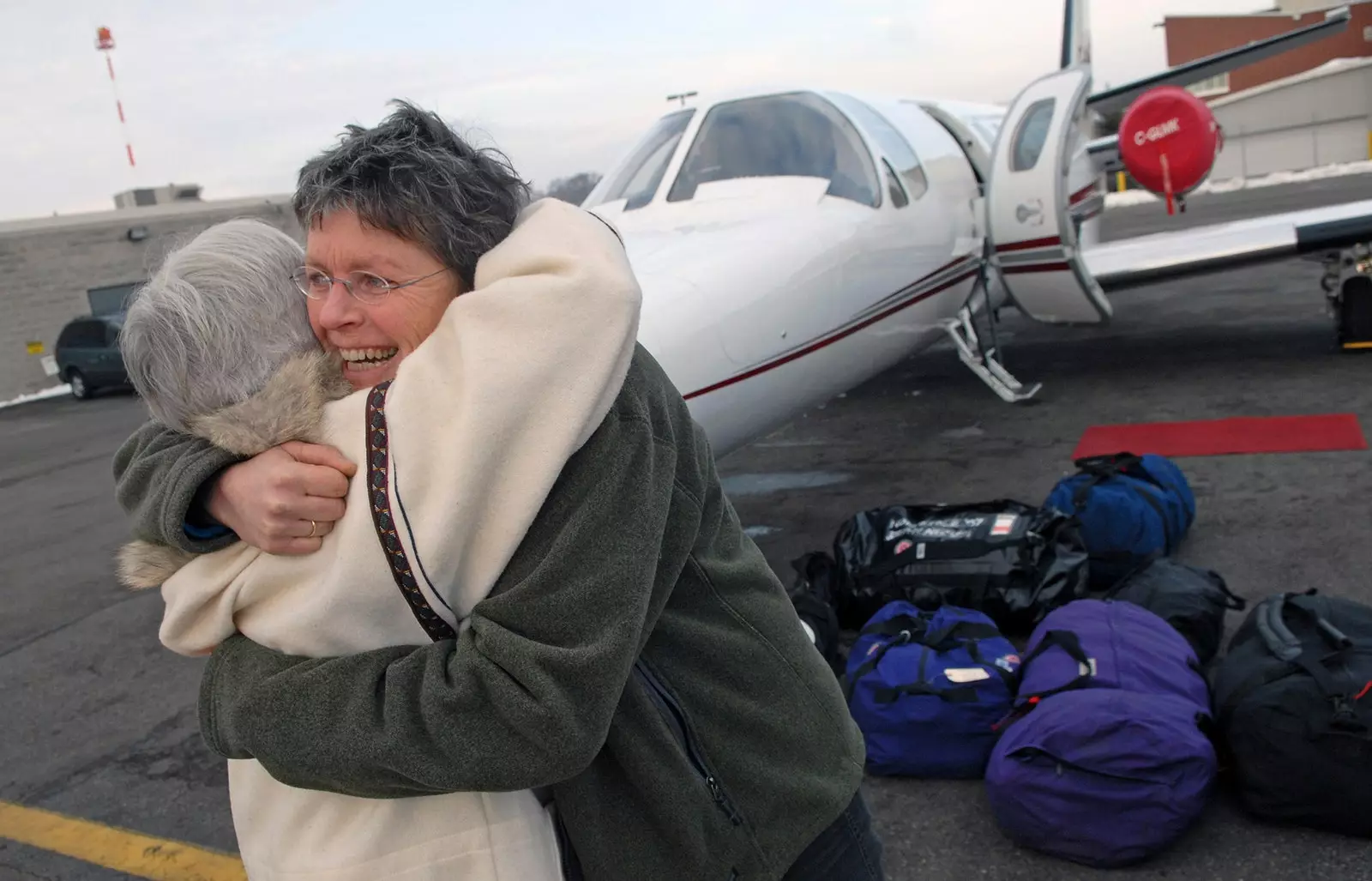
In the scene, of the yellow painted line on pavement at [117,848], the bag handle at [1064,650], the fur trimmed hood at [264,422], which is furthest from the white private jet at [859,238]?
the fur trimmed hood at [264,422]

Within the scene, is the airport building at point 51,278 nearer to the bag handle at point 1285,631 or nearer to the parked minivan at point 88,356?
the parked minivan at point 88,356

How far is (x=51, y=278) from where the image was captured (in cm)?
2388

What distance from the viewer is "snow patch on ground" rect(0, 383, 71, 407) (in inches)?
876

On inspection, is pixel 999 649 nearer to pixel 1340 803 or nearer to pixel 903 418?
pixel 1340 803

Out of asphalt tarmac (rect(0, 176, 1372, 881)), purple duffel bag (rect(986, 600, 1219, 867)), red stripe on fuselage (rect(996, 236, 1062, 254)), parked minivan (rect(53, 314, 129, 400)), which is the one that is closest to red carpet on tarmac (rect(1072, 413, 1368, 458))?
asphalt tarmac (rect(0, 176, 1372, 881))

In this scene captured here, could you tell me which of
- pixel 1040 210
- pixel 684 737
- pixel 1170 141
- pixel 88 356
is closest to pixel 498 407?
pixel 684 737

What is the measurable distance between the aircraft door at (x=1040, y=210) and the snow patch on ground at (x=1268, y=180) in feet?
85.4

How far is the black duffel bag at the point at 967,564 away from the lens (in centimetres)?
425

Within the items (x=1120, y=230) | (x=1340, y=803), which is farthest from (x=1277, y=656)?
(x=1120, y=230)

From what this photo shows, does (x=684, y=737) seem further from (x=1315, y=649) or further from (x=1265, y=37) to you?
(x=1265, y=37)

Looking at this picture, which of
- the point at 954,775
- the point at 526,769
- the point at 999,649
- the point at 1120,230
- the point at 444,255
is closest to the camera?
the point at 526,769

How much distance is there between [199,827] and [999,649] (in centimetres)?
268

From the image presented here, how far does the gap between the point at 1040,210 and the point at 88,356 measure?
58.7 feet

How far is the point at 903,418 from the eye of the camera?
8727mm
